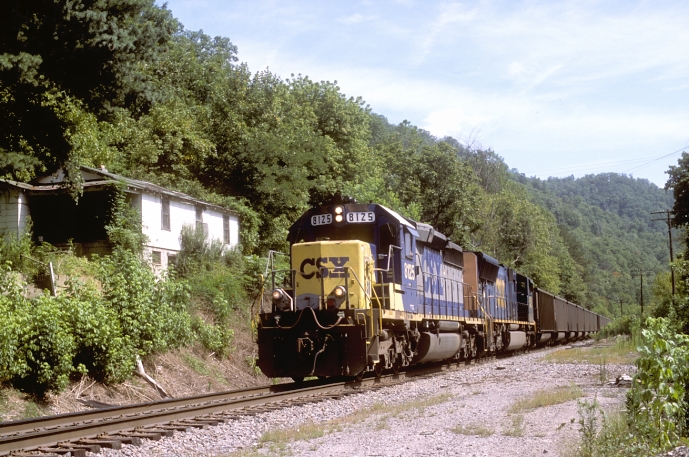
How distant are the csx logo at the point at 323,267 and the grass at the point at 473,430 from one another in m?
5.58

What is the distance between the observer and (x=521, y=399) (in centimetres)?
1093

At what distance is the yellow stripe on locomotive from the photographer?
13.6 metres

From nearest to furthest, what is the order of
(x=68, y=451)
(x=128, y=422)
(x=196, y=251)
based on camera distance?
(x=68, y=451) → (x=128, y=422) → (x=196, y=251)

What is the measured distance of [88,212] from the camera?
2617 centimetres

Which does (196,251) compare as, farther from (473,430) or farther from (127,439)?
(473,430)

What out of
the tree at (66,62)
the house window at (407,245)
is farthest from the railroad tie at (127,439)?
the tree at (66,62)

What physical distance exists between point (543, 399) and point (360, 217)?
5.86 meters

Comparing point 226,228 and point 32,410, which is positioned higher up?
point 226,228

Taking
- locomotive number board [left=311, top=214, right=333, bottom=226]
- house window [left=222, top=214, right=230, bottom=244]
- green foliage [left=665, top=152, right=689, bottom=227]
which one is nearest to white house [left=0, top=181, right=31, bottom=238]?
house window [left=222, top=214, right=230, bottom=244]

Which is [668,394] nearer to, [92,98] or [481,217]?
[92,98]

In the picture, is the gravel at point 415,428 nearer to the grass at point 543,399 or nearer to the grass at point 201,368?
the grass at point 543,399

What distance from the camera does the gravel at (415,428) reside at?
24.0 ft

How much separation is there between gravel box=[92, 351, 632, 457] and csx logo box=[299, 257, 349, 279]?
2407 millimetres

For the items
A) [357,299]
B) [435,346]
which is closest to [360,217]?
[357,299]
